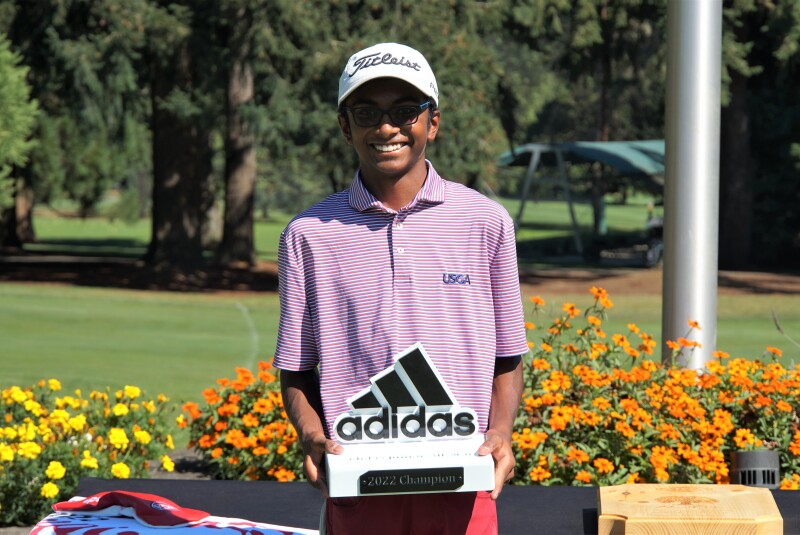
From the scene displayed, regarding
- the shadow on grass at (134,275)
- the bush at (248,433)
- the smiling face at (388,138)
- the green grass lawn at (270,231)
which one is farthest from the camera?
the green grass lawn at (270,231)

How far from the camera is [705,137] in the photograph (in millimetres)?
7375

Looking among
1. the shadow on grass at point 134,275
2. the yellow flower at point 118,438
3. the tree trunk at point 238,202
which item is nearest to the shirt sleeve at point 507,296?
the yellow flower at point 118,438

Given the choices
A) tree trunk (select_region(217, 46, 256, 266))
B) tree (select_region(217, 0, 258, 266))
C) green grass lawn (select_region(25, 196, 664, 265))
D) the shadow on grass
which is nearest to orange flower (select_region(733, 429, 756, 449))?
tree (select_region(217, 0, 258, 266))

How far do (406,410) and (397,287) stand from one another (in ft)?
1.01

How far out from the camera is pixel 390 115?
2.97m

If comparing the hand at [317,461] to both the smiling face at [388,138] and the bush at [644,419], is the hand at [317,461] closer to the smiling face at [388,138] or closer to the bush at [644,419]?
the smiling face at [388,138]

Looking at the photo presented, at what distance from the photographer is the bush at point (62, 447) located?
6.06 metres

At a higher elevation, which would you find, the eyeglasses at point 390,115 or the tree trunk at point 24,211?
the eyeglasses at point 390,115

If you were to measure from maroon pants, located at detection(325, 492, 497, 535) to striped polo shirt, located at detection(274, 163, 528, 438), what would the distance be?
190mm

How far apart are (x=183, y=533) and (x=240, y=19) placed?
20.1 meters

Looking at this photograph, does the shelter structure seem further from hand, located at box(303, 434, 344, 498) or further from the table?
hand, located at box(303, 434, 344, 498)

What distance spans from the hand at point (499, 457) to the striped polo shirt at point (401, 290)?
0.09m

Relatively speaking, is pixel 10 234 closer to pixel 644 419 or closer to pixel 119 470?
pixel 119 470

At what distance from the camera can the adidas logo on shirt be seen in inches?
108
